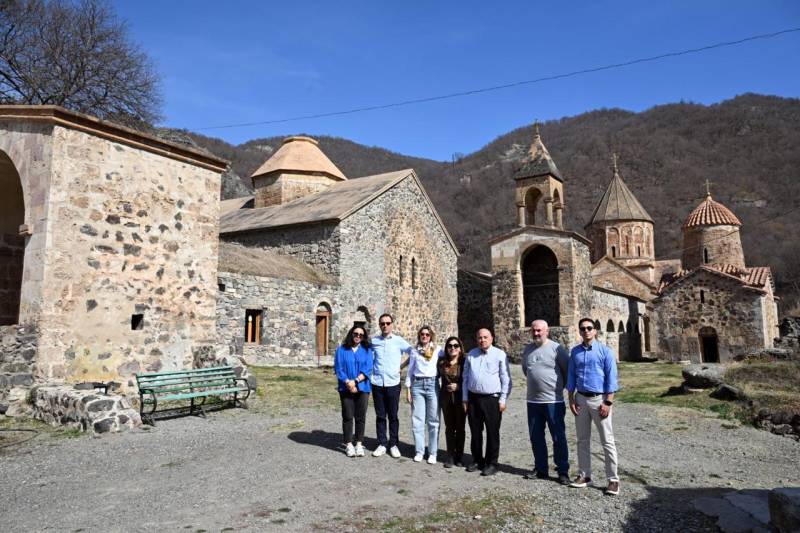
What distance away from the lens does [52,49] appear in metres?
21.2

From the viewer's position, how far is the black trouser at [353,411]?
19.8 feet

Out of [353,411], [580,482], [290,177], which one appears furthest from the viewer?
[290,177]

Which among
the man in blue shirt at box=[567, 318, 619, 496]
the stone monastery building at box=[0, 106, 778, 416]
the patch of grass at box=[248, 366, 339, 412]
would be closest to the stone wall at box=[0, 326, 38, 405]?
the stone monastery building at box=[0, 106, 778, 416]

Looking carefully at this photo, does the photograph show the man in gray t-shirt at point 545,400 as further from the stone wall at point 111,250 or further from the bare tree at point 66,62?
the bare tree at point 66,62

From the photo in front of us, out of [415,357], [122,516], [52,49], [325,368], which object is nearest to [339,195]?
[325,368]

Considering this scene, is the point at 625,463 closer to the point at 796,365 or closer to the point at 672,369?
the point at 796,365

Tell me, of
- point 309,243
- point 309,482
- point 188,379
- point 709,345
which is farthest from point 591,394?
point 709,345

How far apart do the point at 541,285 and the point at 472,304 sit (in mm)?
3201

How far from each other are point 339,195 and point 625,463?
16568 mm

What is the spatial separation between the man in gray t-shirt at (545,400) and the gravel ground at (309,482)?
0.23 metres

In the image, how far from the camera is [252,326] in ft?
50.9

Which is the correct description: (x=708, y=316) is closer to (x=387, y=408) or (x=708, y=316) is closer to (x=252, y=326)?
(x=252, y=326)

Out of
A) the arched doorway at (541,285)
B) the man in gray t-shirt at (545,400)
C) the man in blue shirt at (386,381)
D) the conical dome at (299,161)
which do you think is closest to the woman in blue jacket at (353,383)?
the man in blue shirt at (386,381)

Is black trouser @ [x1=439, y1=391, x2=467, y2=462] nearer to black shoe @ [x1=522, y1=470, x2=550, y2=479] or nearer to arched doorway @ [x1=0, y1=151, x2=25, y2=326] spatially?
black shoe @ [x1=522, y1=470, x2=550, y2=479]
